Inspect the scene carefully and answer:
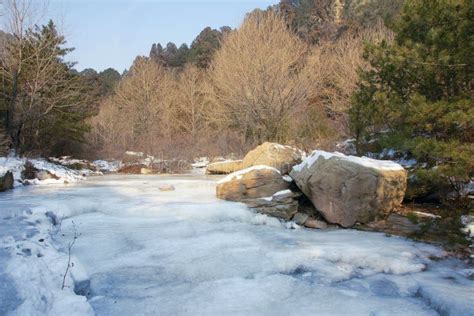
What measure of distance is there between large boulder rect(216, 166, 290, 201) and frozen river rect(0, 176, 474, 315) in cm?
73

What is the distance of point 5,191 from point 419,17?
10113 millimetres

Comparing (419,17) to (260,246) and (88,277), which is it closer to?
(260,246)

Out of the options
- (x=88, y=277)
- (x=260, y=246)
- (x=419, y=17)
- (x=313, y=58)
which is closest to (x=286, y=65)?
(x=313, y=58)

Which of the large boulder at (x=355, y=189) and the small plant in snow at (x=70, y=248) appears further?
the large boulder at (x=355, y=189)

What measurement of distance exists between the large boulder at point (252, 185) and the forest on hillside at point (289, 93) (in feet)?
7.71

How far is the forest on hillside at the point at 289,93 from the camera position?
22.1 feet

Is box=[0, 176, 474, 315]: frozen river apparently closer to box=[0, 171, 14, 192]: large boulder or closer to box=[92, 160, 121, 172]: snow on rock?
box=[0, 171, 14, 192]: large boulder

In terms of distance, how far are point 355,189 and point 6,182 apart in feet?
27.2

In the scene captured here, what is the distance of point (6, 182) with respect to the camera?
9.40 meters

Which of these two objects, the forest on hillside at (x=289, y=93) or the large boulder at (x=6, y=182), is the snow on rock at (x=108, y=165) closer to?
the forest on hillside at (x=289, y=93)

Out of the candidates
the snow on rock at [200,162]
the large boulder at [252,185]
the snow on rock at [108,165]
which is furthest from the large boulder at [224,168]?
the large boulder at [252,185]

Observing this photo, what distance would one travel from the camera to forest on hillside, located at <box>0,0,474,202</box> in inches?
265

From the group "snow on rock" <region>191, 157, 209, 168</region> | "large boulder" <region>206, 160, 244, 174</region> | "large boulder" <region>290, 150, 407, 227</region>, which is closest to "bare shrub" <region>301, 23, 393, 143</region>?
"large boulder" <region>206, 160, 244, 174</region>

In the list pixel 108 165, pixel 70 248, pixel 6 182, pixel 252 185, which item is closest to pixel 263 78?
pixel 108 165
